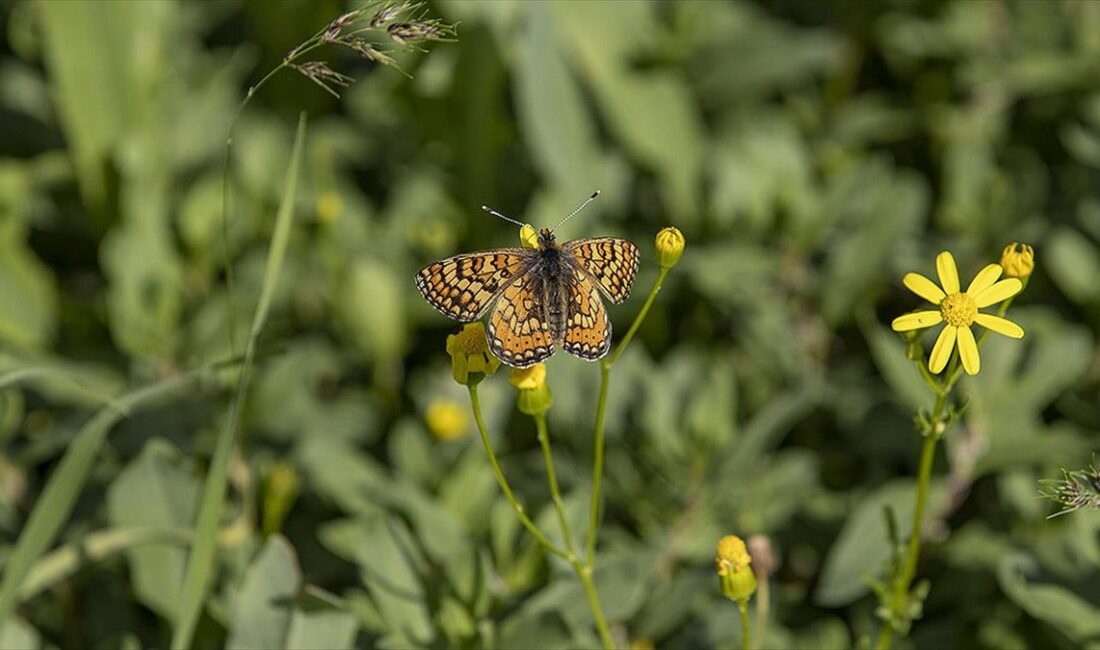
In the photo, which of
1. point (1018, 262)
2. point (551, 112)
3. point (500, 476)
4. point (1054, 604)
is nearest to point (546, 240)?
point (500, 476)

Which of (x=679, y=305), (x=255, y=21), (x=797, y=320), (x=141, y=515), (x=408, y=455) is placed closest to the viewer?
(x=141, y=515)

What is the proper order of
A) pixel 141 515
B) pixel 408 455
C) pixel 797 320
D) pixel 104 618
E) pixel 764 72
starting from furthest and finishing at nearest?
pixel 764 72, pixel 797 320, pixel 408 455, pixel 104 618, pixel 141 515

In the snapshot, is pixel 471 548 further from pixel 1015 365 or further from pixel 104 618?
pixel 1015 365

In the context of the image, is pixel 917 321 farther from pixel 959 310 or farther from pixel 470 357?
pixel 470 357

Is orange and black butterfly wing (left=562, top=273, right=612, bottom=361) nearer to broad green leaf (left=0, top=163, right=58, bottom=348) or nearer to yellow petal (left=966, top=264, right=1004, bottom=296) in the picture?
yellow petal (left=966, top=264, right=1004, bottom=296)

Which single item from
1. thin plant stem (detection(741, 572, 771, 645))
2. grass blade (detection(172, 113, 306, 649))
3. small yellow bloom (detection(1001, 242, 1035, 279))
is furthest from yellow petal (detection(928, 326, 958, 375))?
grass blade (detection(172, 113, 306, 649))

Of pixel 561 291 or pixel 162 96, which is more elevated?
pixel 561 291

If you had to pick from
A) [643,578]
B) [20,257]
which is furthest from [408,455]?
[20,257]
